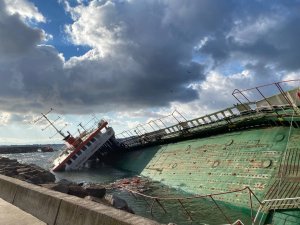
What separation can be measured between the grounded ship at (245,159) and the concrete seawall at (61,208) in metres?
5.03

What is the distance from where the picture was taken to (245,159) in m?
18.3

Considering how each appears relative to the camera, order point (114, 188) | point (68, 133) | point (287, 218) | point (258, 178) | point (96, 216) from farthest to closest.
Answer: point (68, 133)
point (114, 188)
point (258, 178)
point (287, 218)
point (96, 216)

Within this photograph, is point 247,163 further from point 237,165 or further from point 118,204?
point 118,204

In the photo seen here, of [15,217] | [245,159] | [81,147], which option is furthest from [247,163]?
[81,147]

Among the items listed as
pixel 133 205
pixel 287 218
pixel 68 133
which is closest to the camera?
pixel 287 218

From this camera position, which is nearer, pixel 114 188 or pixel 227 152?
pixel 227 152

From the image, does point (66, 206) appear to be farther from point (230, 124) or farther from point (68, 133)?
point (68, 133)

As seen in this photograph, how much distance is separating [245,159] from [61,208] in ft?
41.8

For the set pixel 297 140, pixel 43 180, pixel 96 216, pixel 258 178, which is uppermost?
pixel 297 140

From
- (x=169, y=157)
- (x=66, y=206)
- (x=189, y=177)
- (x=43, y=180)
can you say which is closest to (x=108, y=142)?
(x=169, y=157)

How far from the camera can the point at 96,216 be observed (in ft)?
20.6

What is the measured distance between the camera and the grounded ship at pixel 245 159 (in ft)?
46.1

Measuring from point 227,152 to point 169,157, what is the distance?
8.58 m

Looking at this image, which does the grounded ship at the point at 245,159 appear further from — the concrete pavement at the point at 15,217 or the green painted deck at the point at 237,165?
the concrete pavement at the point at 15,217
